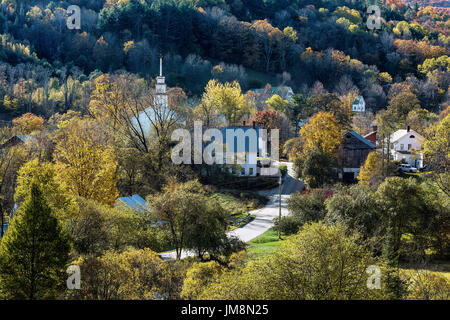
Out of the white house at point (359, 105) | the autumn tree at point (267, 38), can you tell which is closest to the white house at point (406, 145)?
the white house at point (359, 105)

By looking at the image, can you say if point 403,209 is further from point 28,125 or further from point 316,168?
point 28,125

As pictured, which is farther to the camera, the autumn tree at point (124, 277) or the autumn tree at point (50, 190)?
the autumn tree at point (50, 190)

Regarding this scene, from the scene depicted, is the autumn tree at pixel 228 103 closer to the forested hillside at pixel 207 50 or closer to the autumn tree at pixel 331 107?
the autumn tree at pixel 331 107

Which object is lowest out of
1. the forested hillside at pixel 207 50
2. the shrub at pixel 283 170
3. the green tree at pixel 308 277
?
the green tree at pixel 308 277

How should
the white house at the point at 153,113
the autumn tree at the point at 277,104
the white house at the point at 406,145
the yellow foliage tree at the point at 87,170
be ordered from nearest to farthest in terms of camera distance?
1. the yellow foliage tree at the point at 87,170
2. the white house at the point at 153,113
3. the white house at the point at 406,145
4. the autumn tree at the point at 277,104

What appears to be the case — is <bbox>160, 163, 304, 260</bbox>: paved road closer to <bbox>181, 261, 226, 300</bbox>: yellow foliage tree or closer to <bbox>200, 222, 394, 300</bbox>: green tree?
<bbox>181, 261, 226, 300</bbox>: yellow foliage tree

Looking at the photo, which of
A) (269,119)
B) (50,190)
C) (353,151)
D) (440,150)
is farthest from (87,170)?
(269,119)

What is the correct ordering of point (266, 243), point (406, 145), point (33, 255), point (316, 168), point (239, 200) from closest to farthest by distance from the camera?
point (33, 255) → point (266, 243) → point (239, 200) → point (316, 168) → point (406, 145)
